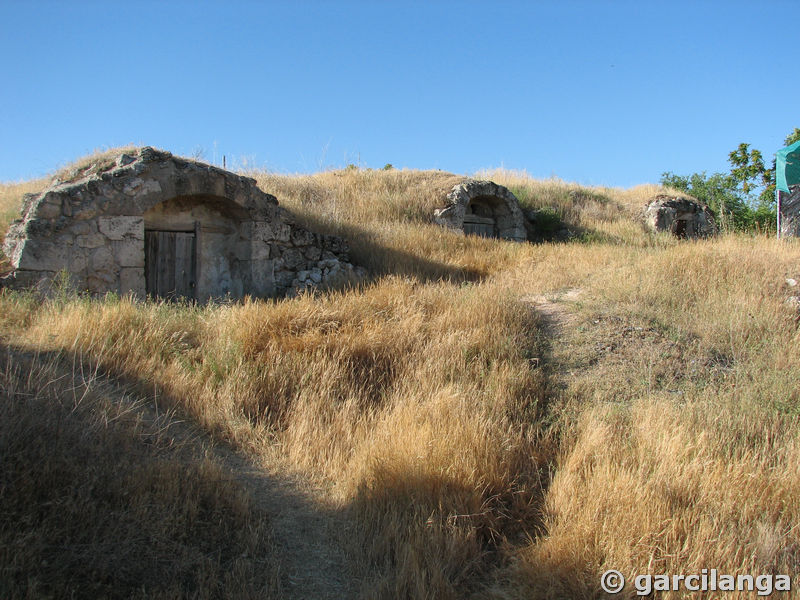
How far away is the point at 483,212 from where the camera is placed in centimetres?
1694

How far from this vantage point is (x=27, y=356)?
4.85 metres

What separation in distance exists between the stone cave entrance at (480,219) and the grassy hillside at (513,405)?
7349mm

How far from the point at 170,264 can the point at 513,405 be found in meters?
6.44

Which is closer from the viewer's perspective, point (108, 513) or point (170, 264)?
point (108, 513)

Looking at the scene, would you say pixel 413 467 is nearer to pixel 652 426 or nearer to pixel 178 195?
pixel 652 426

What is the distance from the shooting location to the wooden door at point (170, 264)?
8562mm

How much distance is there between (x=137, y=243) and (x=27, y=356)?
138 inches

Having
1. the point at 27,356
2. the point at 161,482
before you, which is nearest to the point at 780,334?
the point at 161,482

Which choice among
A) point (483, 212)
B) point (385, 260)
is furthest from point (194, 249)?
point (483, 212)

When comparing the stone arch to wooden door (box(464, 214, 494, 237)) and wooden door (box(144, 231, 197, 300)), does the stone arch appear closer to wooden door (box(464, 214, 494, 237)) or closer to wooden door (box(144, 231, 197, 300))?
wooden door (box(464, 214, 494, 237))

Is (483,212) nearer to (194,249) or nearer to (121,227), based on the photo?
(194,249)

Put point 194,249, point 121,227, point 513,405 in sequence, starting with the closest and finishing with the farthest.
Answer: point 513,405 < point 121,227 < point 194,249

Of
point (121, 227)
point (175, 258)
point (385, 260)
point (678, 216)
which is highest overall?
point (678, 216)

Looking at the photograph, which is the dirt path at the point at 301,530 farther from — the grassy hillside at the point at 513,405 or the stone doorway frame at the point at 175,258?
the stone doorway frame at the point at 175,258
